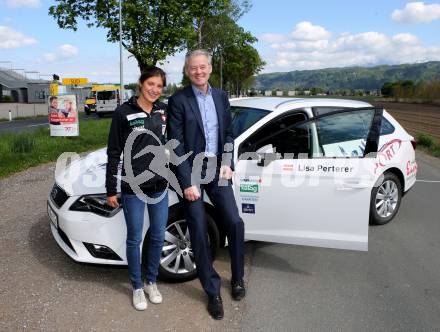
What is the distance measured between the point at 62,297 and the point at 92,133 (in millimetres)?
13880

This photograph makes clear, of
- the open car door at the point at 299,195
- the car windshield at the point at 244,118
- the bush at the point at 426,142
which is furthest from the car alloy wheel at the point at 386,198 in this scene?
the bush at the point at 426,142

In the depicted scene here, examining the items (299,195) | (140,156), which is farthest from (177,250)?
(299,195)

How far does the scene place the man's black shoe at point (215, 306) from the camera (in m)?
3.39

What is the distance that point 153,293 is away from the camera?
3643 millimetres

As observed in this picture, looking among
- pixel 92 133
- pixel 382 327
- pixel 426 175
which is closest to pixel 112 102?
pixel 92 133

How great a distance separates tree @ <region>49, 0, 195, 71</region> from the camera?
888 inches

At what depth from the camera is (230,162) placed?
346 cm

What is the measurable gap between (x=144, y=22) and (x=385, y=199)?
19.6m

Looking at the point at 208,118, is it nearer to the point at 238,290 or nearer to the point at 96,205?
the point at 96,205

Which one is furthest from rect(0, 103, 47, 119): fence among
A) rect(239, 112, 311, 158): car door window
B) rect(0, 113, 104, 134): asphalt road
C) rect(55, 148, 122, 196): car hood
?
rect(239, 112, 311, 158): car door window

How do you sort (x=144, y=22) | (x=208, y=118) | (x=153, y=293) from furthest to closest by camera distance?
1. (x=144, y=22)
2. (x=153, y=293)
3. (x=208, y=118)

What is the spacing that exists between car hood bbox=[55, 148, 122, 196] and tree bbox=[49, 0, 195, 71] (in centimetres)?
1843

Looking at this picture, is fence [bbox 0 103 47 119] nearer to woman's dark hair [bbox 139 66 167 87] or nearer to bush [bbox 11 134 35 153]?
bush [bbox 11 134 35 153]

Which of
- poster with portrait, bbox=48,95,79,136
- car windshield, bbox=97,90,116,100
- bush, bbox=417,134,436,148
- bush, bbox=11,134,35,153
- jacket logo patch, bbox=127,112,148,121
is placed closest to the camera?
jacket logo patch, bbox=127,112,148,121
